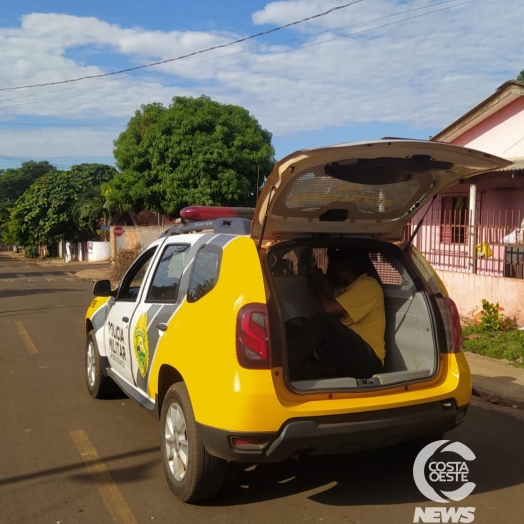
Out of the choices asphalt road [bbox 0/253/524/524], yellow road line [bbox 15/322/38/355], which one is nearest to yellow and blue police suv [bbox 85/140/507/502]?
asphalt road [bbox 0/253/524/524]

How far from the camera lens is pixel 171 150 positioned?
23234 mm

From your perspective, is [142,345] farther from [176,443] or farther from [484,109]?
[484,109]

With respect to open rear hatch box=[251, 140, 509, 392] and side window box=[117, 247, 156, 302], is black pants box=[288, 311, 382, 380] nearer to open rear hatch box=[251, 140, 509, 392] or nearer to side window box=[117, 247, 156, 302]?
open rear hatch box=[251, 140, 509, 392]

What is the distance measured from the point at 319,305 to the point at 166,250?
1378 millimetres

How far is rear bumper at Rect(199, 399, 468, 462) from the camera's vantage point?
11.5ft

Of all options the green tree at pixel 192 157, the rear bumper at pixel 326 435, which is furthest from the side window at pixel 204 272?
the green tree at pixel 192 157

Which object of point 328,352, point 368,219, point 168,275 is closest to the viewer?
point 328,352

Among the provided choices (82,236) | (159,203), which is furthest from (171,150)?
(82,236)

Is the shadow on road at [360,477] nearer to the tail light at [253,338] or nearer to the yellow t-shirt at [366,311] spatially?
the yellow t-shirt at [366,311]

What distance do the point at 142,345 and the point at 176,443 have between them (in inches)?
40.6

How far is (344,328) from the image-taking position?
166 inches

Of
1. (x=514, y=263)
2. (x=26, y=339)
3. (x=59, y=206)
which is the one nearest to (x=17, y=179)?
(x=59, y=206)

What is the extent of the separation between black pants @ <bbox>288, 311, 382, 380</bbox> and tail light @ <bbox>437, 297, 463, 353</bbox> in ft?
1.77

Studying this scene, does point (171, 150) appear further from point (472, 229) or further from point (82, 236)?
point (82, 236)
